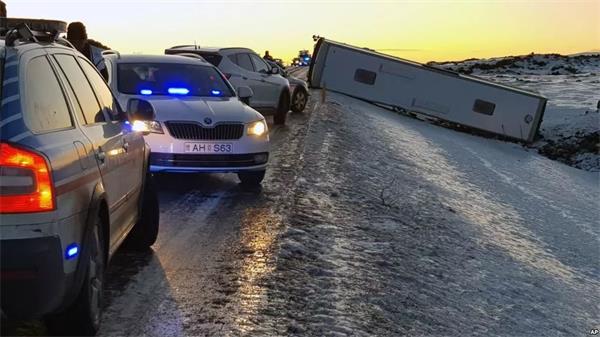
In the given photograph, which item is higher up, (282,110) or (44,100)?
(44,100)

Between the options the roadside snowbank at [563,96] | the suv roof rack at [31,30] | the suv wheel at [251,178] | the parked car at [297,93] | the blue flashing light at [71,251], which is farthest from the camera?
the roadside snowbank at [563,96]

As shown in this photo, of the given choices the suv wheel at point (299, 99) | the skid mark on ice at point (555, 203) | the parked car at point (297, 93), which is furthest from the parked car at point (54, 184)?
the suv wheel at point (299, 99)

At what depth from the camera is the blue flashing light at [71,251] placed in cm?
329

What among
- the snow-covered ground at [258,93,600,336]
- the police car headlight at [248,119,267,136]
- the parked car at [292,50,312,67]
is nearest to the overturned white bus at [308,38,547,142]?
the snow-covered ground at [258,93,600,336]

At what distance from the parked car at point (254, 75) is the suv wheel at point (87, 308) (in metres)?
13.5

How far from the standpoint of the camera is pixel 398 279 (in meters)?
5.96

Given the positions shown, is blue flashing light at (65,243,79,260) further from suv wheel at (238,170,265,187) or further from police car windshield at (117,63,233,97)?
police car windshield at (117,63,233,97)

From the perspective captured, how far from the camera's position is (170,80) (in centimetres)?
1016

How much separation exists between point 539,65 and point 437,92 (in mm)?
58699

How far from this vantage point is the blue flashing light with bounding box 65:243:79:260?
3293 mm

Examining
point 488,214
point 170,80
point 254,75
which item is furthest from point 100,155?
point 254,75

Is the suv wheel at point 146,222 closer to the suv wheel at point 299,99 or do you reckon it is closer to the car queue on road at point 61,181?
the car queue on road at point 61,181

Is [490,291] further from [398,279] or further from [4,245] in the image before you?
[4,245]

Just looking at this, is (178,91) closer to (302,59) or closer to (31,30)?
(31,30)
